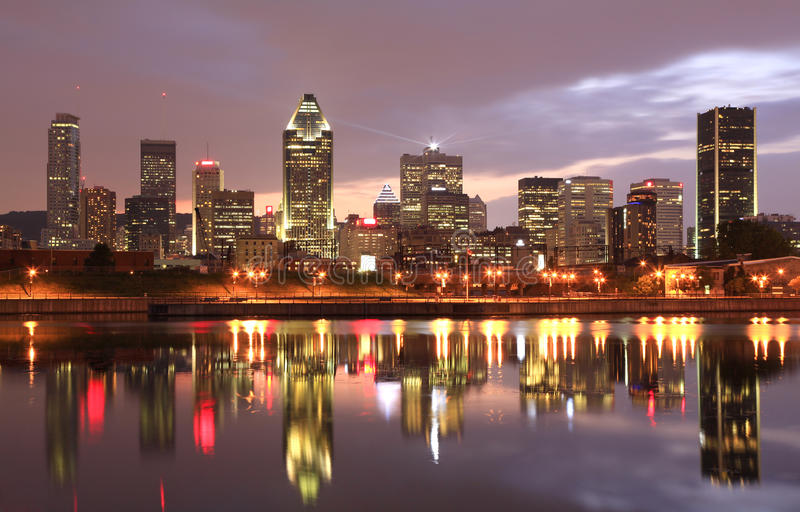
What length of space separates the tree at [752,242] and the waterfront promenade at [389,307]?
63.0 m

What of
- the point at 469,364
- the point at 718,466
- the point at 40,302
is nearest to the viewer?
the point at 718,466

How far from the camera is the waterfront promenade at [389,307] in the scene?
93062 millimetres

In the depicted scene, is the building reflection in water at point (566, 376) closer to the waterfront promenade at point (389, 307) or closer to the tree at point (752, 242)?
the waterfront promenade at point (389, 307)

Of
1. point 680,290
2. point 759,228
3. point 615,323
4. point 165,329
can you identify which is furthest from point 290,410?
point 759,228

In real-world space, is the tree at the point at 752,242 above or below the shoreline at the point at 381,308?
above

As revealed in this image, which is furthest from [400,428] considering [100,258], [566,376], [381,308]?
[100,258]

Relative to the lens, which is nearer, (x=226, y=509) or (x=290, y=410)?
(x=226, y=509)

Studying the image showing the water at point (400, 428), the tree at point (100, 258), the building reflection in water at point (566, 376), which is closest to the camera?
the water at point (400, 428)

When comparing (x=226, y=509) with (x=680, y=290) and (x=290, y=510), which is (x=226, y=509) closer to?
(x=290, y=510)

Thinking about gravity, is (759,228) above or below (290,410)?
above

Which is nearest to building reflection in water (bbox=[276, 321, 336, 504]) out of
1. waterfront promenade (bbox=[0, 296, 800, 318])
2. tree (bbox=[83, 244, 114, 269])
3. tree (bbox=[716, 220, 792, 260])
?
waterfront promenade (bbox=[0, 296, 800, 318])

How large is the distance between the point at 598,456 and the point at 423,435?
6.02 meters

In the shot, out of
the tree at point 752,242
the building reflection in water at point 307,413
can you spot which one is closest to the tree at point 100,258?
the building reflection in water at point 307,413

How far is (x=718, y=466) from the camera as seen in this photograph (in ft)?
72.3
